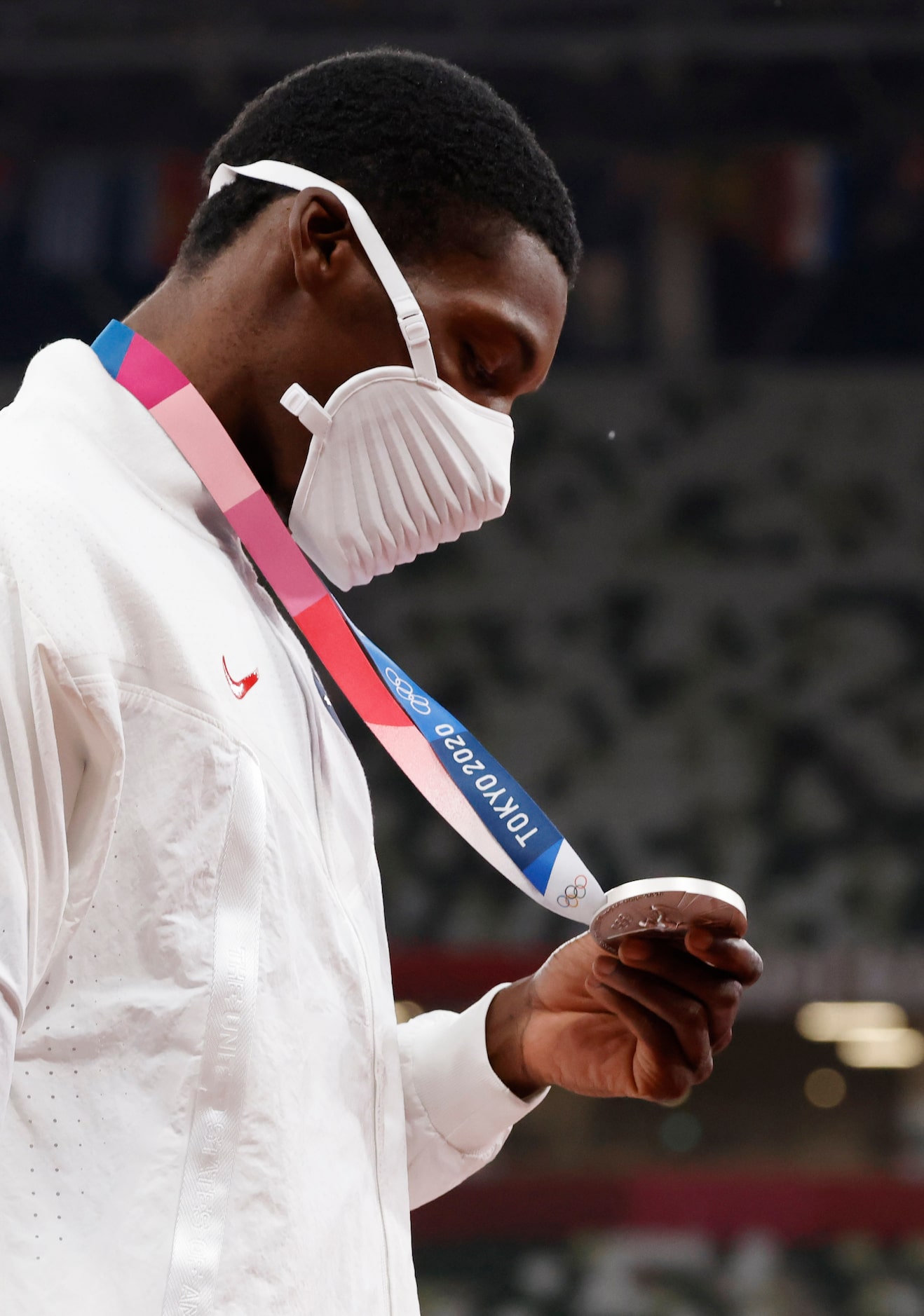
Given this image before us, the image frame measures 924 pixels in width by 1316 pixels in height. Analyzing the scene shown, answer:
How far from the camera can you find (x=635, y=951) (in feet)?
3.64

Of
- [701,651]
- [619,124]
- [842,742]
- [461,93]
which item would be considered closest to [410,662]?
[701,651]

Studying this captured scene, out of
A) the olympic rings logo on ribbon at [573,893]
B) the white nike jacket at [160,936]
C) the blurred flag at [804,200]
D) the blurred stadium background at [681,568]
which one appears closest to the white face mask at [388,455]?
the white nike jacket at [160,936]

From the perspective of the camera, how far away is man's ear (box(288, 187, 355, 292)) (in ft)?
3.98

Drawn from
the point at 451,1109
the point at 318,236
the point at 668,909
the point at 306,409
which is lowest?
the point at 451,1109

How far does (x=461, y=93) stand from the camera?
131cm

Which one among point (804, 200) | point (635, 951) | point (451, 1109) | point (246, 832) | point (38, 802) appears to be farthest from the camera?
point (804, 200)

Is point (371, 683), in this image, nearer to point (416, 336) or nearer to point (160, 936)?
point (416, 336)

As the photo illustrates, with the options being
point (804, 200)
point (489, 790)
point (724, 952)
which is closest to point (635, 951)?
point (724, 952)

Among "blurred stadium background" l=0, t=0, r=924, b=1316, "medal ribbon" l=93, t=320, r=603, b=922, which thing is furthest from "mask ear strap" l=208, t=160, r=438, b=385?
"blurred stadium background" l=0, t=0, r=924, b=1316

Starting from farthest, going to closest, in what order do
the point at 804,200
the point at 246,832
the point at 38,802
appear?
the point at 804,200
the point at 246,832
the point at 38,802

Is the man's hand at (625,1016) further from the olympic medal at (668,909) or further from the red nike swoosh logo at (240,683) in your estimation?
the red nike swoosh logo at (240,683)

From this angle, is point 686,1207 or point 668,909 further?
point 686,1207

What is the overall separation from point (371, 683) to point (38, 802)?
0.47 m

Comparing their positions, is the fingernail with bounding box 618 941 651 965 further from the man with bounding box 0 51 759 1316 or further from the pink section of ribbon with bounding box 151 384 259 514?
the pink section of ribbon with bounding box 151 384 259 514
